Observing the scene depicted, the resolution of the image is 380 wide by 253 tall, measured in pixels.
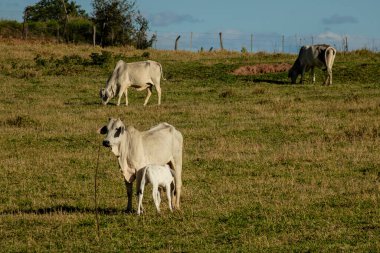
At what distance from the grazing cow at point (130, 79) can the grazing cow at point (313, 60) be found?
27.8ft

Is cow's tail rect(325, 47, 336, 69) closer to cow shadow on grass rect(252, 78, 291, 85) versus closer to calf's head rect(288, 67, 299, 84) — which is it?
calf's head rect(288, 67, 299, 84)

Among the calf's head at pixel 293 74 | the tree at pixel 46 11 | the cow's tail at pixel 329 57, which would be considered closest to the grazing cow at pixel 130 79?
the calf's head at pixel 293 74

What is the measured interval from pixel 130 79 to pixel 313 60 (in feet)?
37.2

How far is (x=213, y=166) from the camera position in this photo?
671 inches

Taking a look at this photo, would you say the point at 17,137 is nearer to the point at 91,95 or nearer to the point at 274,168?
the point at 274,168

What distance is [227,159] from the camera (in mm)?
17609

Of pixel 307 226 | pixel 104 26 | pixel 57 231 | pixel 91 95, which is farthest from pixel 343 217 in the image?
pixel 104 26

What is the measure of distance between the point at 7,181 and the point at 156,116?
9.79m

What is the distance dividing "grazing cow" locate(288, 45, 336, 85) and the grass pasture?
83 centimetres

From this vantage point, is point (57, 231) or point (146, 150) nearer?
point (57, 231)

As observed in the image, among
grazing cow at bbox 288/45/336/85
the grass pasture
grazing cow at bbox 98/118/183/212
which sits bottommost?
the grass pasture

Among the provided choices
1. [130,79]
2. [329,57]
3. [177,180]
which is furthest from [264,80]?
[177,180]

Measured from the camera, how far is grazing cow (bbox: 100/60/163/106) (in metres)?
29.1

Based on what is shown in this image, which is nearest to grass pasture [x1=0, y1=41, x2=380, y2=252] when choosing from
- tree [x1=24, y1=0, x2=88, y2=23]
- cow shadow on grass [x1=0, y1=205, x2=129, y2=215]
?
cow shadow on grass [x1=0, y1=205, x2=129, y2=215]
